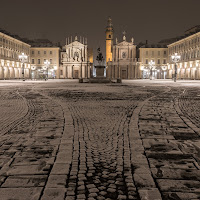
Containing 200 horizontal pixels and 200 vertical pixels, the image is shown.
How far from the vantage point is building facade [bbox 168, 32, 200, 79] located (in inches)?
2457

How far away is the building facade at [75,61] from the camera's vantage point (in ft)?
274

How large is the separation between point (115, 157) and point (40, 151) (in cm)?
132

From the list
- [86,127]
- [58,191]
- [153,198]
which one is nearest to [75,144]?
[86,127]

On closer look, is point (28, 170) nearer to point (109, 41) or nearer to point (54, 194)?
point (54, 194)

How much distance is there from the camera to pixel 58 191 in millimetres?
2861

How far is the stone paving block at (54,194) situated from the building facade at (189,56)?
211 feet

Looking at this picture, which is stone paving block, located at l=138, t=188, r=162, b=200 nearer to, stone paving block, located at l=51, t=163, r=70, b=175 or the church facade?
stone paving block, located at l=51, t=163, r=70, b=175

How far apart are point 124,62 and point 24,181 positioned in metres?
80.5

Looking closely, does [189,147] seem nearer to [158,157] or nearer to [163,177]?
[158,157]

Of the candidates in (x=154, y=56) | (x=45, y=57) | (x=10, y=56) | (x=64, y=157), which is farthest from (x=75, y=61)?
(x=64, y=157)

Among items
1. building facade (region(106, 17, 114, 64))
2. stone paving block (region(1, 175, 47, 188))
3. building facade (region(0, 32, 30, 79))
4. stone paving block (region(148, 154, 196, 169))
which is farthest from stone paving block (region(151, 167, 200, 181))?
building facade (region(106, 17, 114, 64))

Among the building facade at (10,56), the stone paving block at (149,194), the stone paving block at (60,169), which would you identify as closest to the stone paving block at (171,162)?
the stone paving block at (149,194)

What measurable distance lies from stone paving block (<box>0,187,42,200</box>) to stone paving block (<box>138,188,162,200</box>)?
3.78ft

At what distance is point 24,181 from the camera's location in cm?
315
